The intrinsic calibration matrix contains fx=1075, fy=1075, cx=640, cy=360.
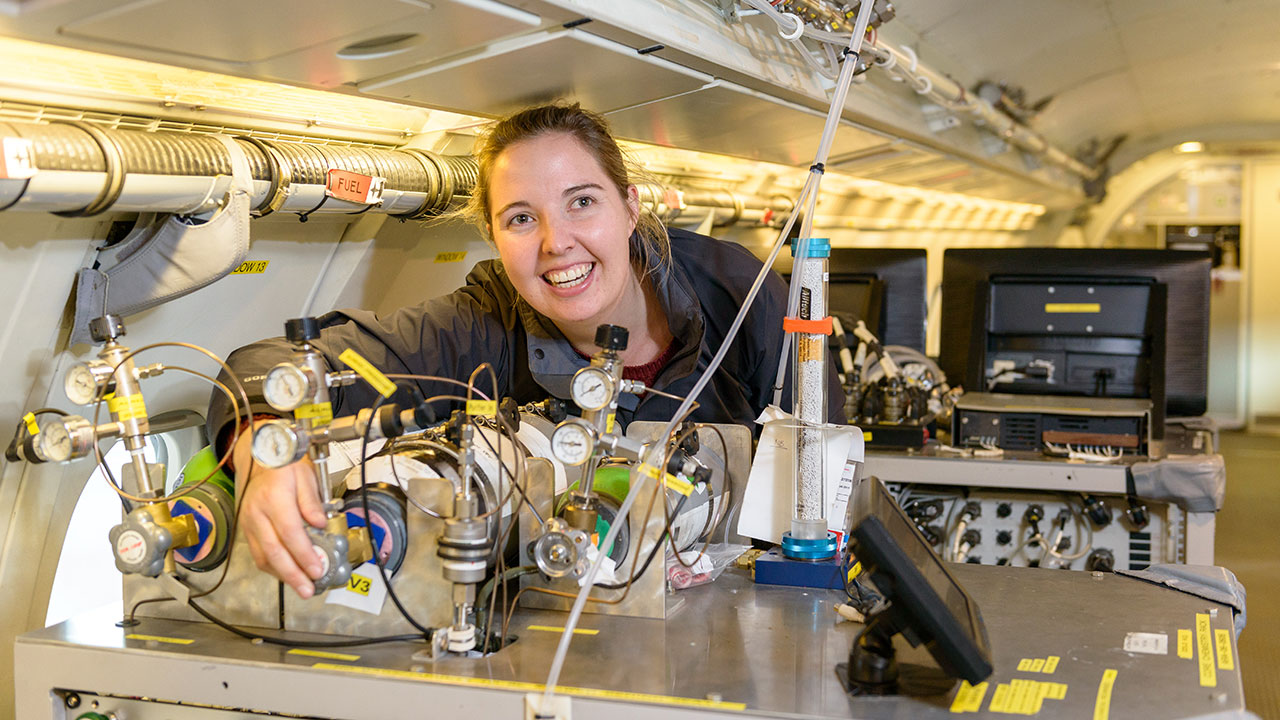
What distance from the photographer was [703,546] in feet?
6.07

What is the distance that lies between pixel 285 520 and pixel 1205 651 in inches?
47.6

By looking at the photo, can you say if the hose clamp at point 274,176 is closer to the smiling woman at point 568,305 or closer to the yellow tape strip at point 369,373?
the smiling woman at point 568,305

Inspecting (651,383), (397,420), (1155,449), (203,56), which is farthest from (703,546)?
(1155,449)

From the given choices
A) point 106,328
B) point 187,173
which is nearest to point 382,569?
point 106,328

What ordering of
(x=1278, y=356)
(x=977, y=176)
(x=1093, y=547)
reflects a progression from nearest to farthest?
1. (x=1093, y=547)
2. (x=977, y=176)
3. (x=1278, y=356)

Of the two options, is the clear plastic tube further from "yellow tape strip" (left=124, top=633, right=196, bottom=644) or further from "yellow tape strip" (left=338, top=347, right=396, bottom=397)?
"yellow tape strip" (left=124, top=633, right=196, bottom=644)

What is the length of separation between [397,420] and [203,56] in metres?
0.83

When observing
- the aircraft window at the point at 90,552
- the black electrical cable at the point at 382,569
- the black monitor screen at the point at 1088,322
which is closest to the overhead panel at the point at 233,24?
the black electrical cable at the point at 382,569

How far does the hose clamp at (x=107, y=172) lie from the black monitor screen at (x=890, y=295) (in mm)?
2760

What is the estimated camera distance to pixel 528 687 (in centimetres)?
126

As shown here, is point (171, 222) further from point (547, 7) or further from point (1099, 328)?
point (1099, 328)

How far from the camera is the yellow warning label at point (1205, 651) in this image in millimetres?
1298

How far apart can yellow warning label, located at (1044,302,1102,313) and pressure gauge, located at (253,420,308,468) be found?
2.97 m

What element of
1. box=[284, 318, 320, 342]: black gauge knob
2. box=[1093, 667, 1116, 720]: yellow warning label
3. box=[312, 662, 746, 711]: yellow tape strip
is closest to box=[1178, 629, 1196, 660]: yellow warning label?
box=[1093, 667, 1116, 720]: yellow warning label
